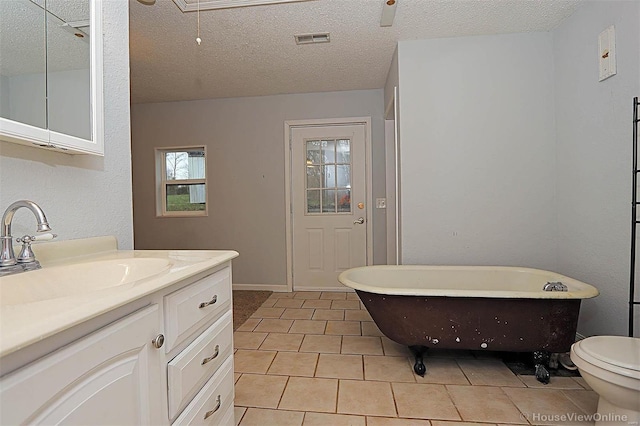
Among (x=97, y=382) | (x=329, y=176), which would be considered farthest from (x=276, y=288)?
(x=97, y=382)

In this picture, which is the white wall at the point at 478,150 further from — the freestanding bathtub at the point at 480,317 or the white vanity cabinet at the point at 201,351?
the white vanity cabinet at the point at 201,351

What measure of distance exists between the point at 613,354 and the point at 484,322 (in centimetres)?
62

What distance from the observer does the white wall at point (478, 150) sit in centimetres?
269

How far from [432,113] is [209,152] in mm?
2793

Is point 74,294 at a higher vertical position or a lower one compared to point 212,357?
higher

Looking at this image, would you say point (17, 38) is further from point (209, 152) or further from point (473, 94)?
point (209, 152)

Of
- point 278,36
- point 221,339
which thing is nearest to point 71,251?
point 221,339

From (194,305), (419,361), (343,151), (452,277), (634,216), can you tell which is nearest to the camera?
(194,305)

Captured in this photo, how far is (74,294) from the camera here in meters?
0.99

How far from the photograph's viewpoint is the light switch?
6.51ft

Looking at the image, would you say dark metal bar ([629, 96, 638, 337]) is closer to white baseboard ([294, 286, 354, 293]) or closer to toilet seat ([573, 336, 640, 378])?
toilet seat ([573, 336, 640, 378])

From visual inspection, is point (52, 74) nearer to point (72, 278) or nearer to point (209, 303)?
point (72, 278)

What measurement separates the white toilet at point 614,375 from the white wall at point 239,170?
2.59m

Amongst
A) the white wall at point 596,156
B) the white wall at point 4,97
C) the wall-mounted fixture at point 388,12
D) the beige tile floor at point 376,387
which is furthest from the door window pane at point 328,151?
the white wall at point 4,97
